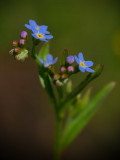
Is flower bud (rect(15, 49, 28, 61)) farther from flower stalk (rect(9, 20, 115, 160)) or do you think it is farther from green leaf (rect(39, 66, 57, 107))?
green leaf (rect(39, 66, 57, 107))

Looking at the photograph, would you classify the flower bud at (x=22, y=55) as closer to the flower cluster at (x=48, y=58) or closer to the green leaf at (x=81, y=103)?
the flower cluster at (x=48, y=58)

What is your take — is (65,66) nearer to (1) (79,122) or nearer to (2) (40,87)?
(1) (79,122)

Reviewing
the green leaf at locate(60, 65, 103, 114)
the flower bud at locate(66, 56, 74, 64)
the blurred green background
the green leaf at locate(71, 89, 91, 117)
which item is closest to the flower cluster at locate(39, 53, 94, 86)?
the flower bud at locate(66, 56, 74, 64)

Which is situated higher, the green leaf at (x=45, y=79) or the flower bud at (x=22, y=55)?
the flower bud at (x=22, y=55)

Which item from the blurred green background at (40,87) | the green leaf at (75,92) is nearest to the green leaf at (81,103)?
the green leaf at (75,92)

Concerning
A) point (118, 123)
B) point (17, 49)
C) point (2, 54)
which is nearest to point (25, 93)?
point (2, 54)

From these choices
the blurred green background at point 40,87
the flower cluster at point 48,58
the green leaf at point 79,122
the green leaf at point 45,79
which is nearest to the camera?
the flower cluster at point 48,58

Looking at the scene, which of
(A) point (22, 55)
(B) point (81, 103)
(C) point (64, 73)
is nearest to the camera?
(A) point (22, 55)

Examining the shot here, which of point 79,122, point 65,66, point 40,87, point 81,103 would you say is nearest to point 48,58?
point 65,66

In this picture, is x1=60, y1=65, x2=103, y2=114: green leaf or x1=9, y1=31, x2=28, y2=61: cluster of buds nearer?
x1=9, y1=31, x2=28, y2=61: cluster of buds
